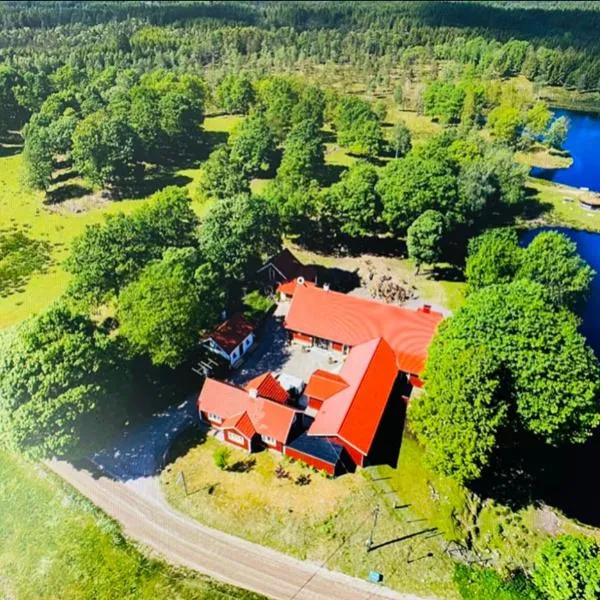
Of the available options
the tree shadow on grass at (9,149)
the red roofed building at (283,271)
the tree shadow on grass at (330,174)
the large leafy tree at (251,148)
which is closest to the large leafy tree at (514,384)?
→ the red roofed building at (283,271)

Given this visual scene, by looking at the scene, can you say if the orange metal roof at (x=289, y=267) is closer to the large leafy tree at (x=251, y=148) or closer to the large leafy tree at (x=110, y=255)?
the large leafy tree at (x=110, y=255)

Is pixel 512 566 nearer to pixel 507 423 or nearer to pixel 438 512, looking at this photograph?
pixel 438 512

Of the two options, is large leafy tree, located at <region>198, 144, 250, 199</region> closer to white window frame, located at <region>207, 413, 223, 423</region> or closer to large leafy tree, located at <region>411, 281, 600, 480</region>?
white window frame, located at <region>207, 413, 223, 423</region>

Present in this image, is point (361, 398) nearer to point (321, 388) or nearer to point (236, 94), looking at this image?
point (321, 388)

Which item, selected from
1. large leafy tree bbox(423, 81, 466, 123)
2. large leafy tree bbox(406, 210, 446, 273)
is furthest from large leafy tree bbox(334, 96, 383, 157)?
large leafy tree bbox(406, 210, 446, 273)

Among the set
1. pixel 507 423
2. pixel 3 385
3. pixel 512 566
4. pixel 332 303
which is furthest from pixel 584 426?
pixel 3 385

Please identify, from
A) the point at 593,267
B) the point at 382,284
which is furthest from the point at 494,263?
the point at 593,267
